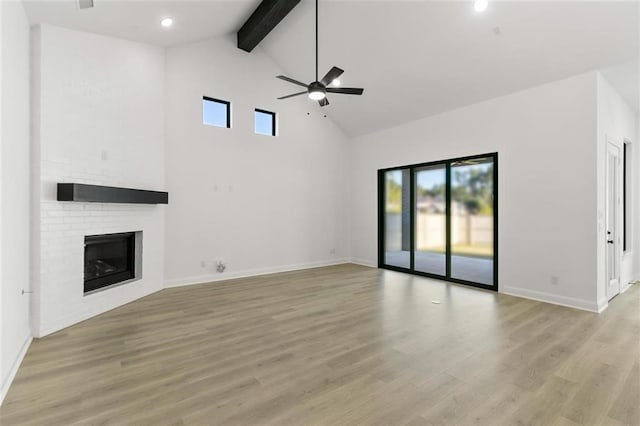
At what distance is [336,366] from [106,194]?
11.4 ft

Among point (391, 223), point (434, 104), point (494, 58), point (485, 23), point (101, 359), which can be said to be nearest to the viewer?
point (101, 359)

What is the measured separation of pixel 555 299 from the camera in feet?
15.0

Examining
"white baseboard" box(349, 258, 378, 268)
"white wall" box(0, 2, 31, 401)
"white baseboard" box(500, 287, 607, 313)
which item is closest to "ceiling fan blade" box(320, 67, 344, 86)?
"white wall" box(0, 2, 31, 401)

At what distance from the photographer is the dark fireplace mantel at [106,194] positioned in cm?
350

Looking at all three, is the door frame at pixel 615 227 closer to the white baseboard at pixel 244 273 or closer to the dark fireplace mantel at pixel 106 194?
the white baseboard at pixel 244 273

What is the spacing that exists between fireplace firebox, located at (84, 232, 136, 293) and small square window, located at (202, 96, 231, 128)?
254 centimetres

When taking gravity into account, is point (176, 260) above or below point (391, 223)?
below

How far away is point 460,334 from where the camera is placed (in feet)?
11.2

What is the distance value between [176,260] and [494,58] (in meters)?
6.03

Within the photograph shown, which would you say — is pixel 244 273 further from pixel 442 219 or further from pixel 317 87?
pixel 442 219

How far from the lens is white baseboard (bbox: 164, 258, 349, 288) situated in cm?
554

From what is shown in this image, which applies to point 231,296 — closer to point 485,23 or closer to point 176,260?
point 176,260

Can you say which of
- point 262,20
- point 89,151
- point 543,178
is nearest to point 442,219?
point 543,178

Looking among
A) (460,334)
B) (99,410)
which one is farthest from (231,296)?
(460,334)
